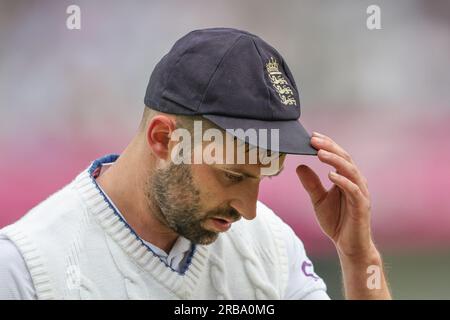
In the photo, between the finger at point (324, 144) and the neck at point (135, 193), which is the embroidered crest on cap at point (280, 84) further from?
the neck at point (135, 193)

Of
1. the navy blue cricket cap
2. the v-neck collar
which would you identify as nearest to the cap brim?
the navy blue cricket cap

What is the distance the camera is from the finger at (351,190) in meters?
1.39

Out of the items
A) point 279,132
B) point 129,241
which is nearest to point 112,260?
point 129,241

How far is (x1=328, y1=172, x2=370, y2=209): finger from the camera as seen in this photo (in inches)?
54.6

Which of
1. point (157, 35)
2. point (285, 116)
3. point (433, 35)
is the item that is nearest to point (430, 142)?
point (433, 35)

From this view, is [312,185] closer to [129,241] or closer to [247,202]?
[247,202]

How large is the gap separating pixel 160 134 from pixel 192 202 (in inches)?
5.0

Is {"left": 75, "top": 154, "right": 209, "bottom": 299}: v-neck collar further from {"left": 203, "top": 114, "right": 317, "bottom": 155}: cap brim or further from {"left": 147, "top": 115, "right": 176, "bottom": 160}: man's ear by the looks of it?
{"left": 203, "top": 114, "right": 317, "bottom": 155}: cap brim

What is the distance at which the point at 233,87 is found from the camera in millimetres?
1315

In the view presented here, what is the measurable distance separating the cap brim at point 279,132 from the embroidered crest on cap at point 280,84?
0.12ft

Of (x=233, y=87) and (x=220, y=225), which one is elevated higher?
(x=233, y=87)

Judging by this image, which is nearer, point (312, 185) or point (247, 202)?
point (247, 202)

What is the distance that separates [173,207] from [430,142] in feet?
7.22

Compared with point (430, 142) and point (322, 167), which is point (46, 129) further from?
point (430, 142)
